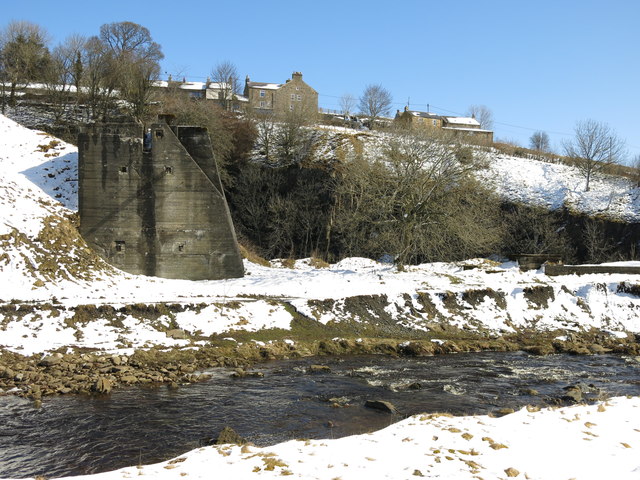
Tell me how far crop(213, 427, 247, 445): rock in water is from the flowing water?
37 centimetres

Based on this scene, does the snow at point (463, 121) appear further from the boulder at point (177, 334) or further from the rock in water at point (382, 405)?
the rock in water at point (382, 405)

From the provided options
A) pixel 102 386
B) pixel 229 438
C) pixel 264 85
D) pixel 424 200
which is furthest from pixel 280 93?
pixel 229 438

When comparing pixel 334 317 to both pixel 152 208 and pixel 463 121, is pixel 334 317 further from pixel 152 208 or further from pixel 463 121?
pixel 463 121

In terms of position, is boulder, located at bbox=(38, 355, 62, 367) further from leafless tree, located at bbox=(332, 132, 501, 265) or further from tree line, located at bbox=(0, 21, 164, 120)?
tree line, located at bbox=(0, 21, 164, 120)

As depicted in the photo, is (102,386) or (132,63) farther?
(132,63)

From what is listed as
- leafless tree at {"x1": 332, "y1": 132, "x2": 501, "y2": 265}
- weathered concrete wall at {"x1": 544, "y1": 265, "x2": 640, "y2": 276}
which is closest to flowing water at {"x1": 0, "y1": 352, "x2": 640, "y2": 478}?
leafless tree at {"x1": 332, "y1": 132, "x2": 501, "y2": 265}

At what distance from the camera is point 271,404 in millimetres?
12430

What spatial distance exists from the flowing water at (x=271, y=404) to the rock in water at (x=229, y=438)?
37cm

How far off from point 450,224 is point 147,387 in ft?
56.2

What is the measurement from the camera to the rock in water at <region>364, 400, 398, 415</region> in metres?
11.8

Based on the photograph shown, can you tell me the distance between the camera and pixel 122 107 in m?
48.8

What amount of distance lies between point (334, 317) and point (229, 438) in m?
11.1

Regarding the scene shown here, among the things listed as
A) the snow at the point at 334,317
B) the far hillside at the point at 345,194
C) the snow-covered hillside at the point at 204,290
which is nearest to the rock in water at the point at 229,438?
the snow at the point at 334,317

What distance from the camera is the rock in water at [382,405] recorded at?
38.7 feet
